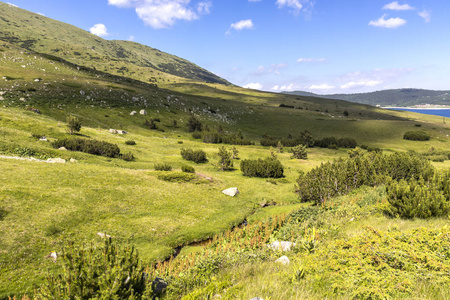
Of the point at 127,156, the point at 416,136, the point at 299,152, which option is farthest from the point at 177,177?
the point at 416,136

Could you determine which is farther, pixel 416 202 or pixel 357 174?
pixel 357 174

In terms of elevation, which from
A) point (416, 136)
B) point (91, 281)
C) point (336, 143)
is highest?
point (91, 281)

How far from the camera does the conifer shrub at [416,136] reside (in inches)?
2664

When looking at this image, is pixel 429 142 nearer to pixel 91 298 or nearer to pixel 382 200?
pixel 382 200

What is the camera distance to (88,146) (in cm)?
3056

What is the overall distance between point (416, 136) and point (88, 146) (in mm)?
89787

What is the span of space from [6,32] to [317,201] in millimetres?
248096

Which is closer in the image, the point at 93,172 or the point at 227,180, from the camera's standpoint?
the point at 93,172

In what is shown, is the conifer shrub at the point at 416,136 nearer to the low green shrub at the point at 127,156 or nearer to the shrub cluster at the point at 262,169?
the shrub cluster at the point at 262,169

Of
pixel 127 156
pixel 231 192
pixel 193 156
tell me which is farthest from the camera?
pixel 193 156

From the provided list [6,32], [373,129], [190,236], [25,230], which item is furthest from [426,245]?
[6,32]

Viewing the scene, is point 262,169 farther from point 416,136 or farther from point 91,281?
point 416,136

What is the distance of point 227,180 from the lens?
2862 cm

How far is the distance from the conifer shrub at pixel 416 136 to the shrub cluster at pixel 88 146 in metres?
85.2
